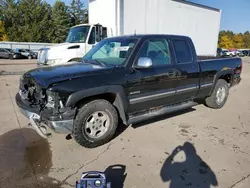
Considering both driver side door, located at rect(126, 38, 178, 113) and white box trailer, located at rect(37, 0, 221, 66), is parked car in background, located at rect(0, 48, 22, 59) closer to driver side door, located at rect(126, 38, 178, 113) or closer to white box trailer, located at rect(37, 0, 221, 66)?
white box trailer, located at rect(37, 0, 221, 66)

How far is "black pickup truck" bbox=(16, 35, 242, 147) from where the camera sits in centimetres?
320

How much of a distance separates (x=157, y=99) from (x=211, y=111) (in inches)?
88.3

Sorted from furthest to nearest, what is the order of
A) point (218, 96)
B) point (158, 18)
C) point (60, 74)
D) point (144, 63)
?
point (158, 18), point (218, 96), point (144, 63), point (60, 74)

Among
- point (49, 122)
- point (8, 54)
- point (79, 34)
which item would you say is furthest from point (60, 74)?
point (8, 54)

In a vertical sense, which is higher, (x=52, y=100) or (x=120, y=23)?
(x=120, y=23)

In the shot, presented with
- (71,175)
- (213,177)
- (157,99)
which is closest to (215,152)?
(213,177)

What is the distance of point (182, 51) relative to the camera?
4.74m

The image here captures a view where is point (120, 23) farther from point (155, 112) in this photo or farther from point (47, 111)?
point (47, 111)

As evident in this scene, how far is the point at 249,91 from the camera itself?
8.43 m

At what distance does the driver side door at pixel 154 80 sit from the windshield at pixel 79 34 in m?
5.67

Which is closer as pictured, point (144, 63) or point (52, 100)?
point (52, 100)

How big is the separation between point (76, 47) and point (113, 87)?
20.1 feet

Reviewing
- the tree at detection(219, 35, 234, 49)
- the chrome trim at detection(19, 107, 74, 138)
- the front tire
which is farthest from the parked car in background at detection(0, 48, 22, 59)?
the tree at detection(219, 35, 234, 49)

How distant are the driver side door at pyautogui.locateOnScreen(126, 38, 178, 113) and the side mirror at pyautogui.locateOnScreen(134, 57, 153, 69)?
0.09 meters
